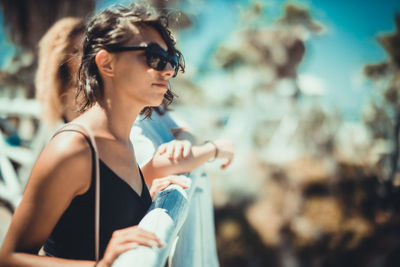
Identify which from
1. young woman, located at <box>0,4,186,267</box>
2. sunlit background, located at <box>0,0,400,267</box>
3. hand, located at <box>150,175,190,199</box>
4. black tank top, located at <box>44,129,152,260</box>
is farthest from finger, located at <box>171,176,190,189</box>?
sunlit background, located at <box>0,0,400,267</box>

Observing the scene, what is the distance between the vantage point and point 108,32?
995 millimetres

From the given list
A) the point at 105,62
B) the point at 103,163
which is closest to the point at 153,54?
the point at 105,62

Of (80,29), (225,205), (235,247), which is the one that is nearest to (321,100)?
(225,205)

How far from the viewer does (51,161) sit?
2.41ft

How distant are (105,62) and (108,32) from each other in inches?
4.5

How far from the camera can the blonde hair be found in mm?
1578

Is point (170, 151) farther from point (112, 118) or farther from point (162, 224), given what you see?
point (162, 224)

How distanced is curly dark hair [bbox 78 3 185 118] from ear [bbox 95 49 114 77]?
0.03 meters

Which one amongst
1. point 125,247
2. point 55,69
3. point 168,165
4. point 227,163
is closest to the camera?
point 125,247

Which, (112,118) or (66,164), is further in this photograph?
(112,118)

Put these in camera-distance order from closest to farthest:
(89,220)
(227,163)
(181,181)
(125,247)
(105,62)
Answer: (125,247), (89,220), (105,62), (181,181), (227,163)

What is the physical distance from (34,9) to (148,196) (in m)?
6.69

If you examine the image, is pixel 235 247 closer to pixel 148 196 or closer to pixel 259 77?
pixel 148 196

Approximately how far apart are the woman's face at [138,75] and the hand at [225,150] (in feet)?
2.22
